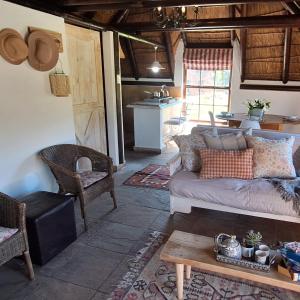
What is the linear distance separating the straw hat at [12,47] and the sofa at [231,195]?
73.1 inches

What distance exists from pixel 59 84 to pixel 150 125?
278cm

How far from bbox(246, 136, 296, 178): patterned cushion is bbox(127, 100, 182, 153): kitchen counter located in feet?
9.73

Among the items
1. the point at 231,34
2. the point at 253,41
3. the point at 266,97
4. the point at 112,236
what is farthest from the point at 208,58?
the point at 112,236

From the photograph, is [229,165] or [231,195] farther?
[229,165]

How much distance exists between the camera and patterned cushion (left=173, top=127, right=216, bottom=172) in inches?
130

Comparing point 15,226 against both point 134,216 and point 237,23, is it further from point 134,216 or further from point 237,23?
point 237,23

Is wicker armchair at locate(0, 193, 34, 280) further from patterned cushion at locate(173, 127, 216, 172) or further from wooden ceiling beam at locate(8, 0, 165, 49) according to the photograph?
wooden ceiling beam at locate(8, 0, 165, 49)

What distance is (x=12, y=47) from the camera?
2785 millimetres

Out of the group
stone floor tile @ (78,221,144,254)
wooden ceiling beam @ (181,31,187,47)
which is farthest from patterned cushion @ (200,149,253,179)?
wooden ceiling beam @ (181,31,187,47)

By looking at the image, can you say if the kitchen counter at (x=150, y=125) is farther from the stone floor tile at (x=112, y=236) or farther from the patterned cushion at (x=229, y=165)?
the stone floor tile at (x=112, y=236)

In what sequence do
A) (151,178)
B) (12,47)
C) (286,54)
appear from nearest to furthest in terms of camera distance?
(12,47) → (151,178) → (286,54)

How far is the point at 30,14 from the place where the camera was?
3.01 meters

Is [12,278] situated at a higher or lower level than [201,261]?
lower

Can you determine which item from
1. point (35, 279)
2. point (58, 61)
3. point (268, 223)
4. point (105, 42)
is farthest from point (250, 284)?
point (105, 42)
